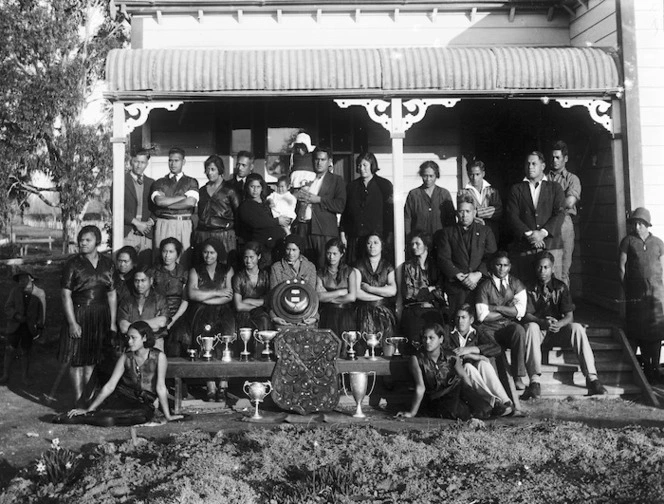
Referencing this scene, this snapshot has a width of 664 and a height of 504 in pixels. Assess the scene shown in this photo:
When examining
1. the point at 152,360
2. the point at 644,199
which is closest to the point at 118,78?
the point at 152,360

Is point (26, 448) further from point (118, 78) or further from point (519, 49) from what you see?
point (519, 49)

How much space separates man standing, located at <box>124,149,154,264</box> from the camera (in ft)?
30.5

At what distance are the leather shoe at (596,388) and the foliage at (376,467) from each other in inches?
57.5

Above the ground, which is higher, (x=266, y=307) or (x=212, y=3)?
(x=212, y=3)

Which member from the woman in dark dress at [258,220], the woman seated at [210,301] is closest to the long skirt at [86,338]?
the woman seated at [210,301]

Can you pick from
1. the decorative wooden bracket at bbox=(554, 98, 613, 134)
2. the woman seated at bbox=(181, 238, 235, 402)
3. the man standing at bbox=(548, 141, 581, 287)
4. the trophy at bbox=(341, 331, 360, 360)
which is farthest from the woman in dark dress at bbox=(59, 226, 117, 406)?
the decorative wooden bracket at bbox=(554, 98, 613, 134)

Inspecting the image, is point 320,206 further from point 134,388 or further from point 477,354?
point 134,388

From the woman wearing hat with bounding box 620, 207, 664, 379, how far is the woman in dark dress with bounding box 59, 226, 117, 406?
5380 millimetres

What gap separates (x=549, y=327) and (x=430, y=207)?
1960 millimetres

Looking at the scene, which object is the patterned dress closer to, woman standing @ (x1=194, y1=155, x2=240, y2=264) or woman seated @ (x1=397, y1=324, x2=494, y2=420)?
woman standing @ (x1=194, y1=155, x2=240, y2=264)

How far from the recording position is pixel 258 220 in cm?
872

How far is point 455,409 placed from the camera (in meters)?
7.25

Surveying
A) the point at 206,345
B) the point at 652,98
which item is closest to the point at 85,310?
the point at 206,345

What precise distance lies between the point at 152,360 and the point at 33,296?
3632 millimetres
